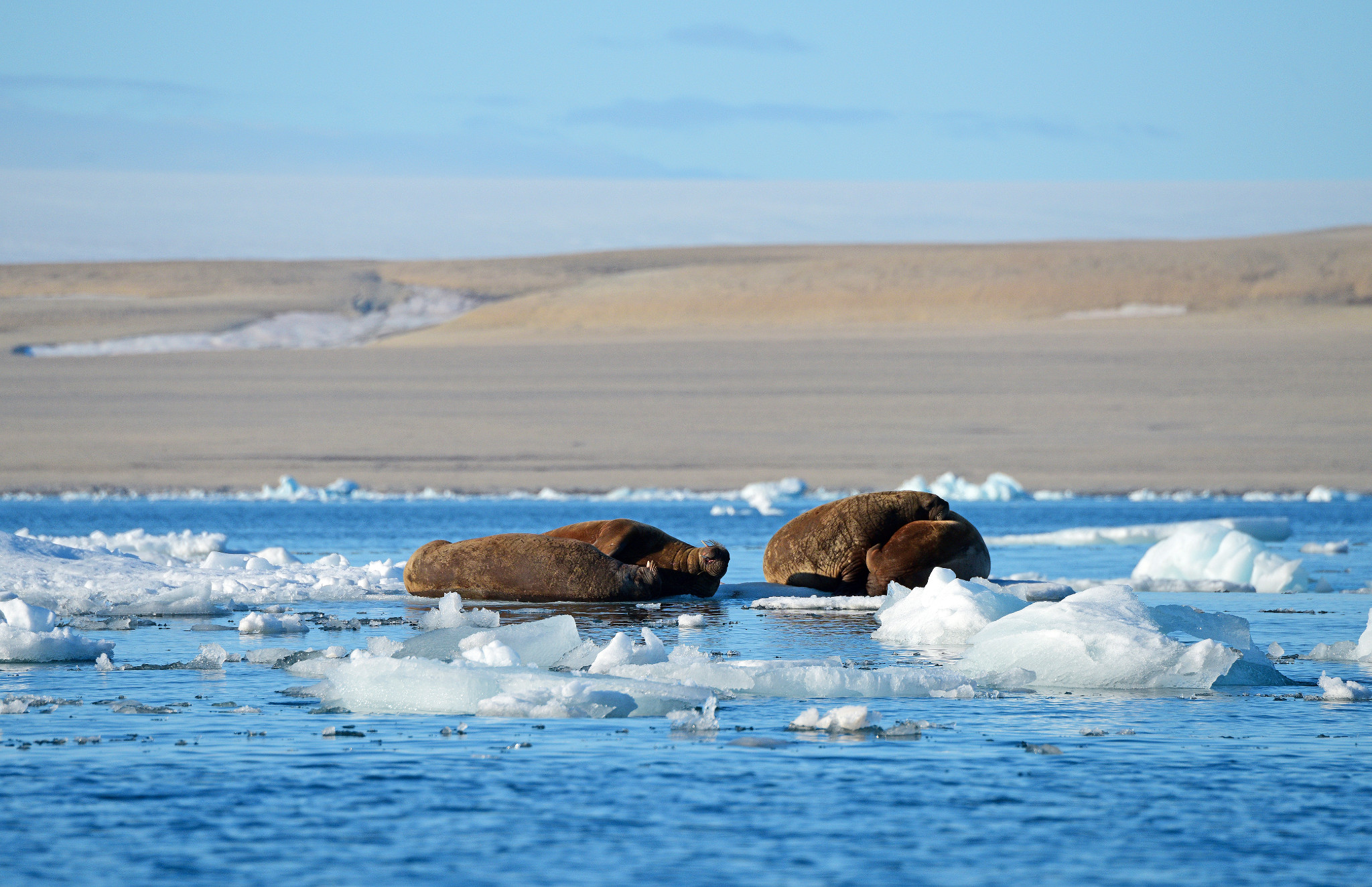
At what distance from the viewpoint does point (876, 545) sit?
17719 millimetres

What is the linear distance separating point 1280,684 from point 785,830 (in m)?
5.41

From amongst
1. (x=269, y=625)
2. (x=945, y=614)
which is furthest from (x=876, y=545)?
(x=269, y=625)

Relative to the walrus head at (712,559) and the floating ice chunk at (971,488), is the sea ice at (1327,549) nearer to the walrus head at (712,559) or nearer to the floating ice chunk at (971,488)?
the walrus head at (712,559)

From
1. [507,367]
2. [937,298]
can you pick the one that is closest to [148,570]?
[507,367]

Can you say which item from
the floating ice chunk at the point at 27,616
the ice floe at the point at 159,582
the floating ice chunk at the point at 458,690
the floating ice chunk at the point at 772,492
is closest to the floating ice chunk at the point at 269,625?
the floating ice chunk at the point at 27,616

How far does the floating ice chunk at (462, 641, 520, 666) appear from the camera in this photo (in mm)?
10648

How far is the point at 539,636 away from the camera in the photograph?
11156 millimetres

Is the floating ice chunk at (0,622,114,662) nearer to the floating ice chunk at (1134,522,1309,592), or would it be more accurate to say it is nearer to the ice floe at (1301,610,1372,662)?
the ice floe at (1301,610,1372,662)

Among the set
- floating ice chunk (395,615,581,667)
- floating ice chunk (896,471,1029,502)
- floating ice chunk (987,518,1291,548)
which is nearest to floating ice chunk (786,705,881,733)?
floating ice chunk (395,615,581,667)

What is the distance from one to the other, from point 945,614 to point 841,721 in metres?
4.58

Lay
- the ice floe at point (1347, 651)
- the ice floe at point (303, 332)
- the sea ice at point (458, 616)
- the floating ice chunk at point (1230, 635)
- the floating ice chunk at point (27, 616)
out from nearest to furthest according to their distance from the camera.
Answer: the floating ice chunk at point (1230, 635)
the ice floe at point (1347, 651)
the floating ice chunk at point (27, 616)
the sea ice at point (458, 616)
the ice floe at point (303, 332)

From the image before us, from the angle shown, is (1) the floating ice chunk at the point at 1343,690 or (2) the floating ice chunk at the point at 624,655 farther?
(2) the floating ice chunk at the point at 624,655

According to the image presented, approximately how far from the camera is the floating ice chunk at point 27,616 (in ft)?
39.7

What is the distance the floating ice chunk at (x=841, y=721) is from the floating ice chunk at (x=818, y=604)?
22.7 ft
